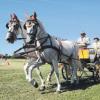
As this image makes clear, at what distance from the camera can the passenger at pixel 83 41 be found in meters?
20.8

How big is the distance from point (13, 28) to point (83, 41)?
4389 millimetres

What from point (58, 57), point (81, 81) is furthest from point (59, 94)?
point (81, 81)

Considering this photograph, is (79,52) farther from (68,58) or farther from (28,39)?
(28,39)

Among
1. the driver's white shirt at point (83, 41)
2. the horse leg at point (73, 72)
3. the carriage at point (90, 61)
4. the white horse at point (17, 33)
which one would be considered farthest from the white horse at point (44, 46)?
the driver's white shirt at point (83, 41)

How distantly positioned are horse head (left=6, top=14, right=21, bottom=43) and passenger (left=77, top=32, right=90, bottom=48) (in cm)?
389

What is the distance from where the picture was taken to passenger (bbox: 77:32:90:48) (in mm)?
20766

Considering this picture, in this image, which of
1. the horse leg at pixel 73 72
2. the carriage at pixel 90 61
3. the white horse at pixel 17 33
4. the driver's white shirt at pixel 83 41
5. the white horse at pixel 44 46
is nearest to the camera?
the white horse at pixel 44 46

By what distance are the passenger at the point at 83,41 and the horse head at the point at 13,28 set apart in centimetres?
389

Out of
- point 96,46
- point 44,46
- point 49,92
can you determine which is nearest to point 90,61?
point 96,46

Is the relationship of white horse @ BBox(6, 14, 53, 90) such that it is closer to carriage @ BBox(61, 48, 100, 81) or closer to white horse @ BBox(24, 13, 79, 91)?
white horse @ BBox(24, 13, 79, 91)

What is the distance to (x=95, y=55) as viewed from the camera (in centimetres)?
2056

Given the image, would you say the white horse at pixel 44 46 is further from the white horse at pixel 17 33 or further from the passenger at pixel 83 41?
the passenger at pixel 83 41

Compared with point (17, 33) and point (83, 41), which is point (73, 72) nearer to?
point (83, 41)

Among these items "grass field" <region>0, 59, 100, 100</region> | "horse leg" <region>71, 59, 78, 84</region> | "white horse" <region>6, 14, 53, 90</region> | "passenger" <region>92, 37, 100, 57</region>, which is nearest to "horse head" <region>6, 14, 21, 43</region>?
"white horse" <region>6, 14, 53, 90</region>
